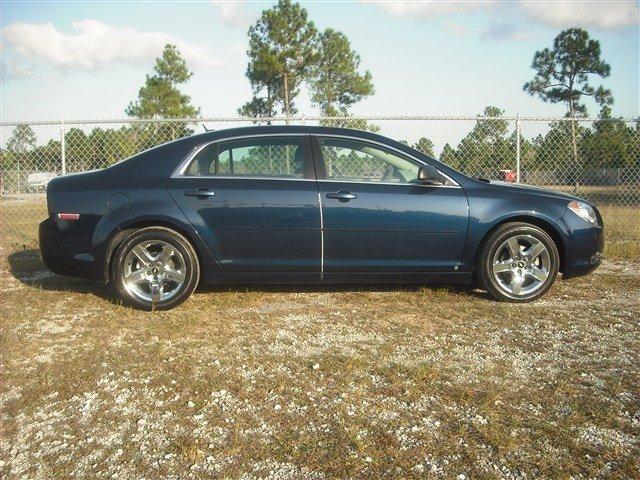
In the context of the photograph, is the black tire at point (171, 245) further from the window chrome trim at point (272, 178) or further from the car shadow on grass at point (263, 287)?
the window chrome trim at point (272, 178)

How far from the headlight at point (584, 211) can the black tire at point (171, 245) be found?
11.3 feet

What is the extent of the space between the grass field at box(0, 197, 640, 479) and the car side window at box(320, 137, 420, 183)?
1130mm

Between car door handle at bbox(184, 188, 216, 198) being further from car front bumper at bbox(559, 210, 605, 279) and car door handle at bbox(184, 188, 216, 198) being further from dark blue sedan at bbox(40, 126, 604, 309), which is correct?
car front bumper at bbox(559, 210, 605, 279)

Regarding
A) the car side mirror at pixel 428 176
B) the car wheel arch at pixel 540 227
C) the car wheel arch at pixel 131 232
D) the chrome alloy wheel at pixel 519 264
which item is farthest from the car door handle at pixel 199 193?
the chrome alloy wheel at pixel 519 264

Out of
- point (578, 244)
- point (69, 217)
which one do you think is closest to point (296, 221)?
point (69, 217)

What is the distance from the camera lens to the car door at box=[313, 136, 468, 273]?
480 cm

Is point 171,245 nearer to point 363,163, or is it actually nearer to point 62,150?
point 363,163

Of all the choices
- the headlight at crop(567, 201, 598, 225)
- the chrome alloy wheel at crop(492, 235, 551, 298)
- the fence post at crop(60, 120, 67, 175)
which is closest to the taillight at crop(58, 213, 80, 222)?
the chrome alloy wheel at crop(492, 235, 551, 298)

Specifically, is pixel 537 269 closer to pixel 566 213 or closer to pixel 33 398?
pixel 566 213

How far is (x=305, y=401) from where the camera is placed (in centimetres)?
295

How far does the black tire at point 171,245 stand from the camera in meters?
4.74

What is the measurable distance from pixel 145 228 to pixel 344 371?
234cm

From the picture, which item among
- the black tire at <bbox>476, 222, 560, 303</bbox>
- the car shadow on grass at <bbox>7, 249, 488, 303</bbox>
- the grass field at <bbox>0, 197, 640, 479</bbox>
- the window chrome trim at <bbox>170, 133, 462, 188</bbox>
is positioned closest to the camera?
the grass field at <bbox>0, 197, 640, 479</bbox>

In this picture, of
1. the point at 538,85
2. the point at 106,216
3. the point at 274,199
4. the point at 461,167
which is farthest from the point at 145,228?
the point at 538,85
